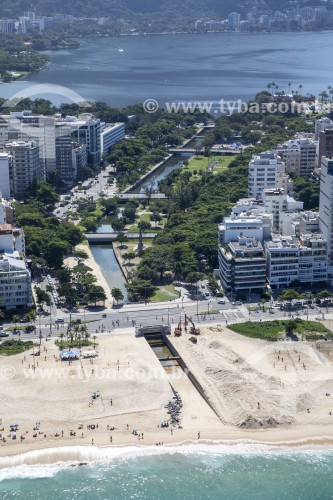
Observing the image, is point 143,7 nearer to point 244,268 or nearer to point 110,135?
point 110,135

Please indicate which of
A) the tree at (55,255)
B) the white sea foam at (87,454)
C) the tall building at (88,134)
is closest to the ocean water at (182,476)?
the white sea foam at (87,454)

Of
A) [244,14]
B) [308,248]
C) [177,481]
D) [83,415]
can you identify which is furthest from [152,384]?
[244,14]

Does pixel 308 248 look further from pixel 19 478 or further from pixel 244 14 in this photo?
pixel 244 14

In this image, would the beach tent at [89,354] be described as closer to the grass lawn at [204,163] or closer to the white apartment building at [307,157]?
the white apartment building at [307,157]

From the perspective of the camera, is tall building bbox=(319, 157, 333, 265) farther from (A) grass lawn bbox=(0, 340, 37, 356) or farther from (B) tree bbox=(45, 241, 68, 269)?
(A) grass lawn bbox=(0, 340, 37, 356)

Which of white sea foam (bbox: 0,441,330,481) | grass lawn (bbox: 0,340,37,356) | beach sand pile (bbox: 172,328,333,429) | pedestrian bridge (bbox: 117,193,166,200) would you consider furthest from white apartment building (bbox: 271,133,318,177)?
white sea foam (bbox: 0,441,330,481)

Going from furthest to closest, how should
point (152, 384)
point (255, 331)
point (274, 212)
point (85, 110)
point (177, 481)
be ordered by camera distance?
1. point (85, 110)
2. point (274, 212)
3. point (255, 331)
4. point (152, 384)
5. point (177, 481)
